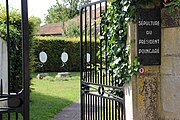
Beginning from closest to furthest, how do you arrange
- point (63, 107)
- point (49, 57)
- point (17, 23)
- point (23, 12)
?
point (23, 12)
point (17, 23)
point (63, 107)
point (49, 57)

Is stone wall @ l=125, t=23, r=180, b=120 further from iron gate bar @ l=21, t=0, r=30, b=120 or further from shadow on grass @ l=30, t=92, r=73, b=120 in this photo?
shadow on grass @ l=30, t=92, r=73, b=120

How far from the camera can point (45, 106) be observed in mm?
7855

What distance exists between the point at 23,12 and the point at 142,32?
3.25ft

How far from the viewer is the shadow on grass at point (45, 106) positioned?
6816mm

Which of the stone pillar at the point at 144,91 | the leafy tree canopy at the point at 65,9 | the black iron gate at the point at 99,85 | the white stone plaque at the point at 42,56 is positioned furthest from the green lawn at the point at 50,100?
the leafy tree canopy at the point at 65,9

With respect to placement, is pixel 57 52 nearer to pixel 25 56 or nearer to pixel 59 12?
pixel 25 56

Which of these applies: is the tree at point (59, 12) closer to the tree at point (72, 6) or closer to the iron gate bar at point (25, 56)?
the tree at point (72, 6)

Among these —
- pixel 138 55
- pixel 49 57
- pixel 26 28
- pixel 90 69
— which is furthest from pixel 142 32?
pixel 49 57

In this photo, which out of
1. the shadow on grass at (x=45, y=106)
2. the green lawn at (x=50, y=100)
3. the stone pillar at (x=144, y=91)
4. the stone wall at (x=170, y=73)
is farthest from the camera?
the green lawn at (x=50, y=100)

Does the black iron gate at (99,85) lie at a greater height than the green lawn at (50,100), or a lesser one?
greater

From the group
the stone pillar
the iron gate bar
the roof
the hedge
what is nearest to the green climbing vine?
the stone pillar

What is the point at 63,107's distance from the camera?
785 centimetres

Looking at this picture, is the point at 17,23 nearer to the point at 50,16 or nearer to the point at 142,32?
the point at 142,32

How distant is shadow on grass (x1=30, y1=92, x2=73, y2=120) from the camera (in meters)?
6.82
